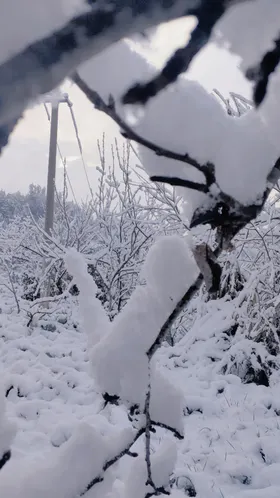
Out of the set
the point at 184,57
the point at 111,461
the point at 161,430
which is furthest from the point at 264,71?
the point at 161,430

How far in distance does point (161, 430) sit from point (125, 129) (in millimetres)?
3208

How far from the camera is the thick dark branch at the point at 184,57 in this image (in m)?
0.41

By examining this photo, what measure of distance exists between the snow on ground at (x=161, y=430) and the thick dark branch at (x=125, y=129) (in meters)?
0.50

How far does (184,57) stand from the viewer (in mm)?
436

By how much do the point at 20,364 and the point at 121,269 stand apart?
8.77 ft

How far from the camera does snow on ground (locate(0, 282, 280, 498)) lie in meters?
0.75

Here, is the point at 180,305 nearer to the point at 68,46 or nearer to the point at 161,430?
the point at 68,46

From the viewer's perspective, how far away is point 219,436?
3.26 metres

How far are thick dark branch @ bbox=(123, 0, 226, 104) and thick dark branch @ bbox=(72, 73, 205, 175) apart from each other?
25 mm

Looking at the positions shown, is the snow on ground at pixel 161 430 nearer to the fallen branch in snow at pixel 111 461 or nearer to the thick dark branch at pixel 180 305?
the fallen branch in snow at pixel 111 461

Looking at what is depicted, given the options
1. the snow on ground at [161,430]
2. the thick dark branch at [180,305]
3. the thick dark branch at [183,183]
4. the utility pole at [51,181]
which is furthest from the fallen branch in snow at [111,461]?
the utility pole at [51,181]

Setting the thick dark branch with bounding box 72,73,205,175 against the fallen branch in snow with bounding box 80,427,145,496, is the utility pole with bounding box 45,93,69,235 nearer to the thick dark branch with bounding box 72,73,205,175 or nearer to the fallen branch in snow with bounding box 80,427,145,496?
the fallen branch in snow with bounding box 80,427,145,496

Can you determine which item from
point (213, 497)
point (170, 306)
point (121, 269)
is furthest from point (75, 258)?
point (121, 269)

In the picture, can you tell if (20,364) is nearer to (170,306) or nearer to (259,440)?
(259,440)
